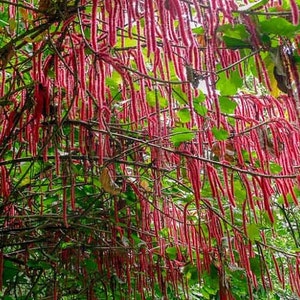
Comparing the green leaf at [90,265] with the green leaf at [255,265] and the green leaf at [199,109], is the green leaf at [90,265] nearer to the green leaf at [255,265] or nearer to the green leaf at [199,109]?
the green leaf at [255,265]

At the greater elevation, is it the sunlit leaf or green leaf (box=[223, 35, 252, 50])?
green leaf (box=[223, 35, 252, 50])

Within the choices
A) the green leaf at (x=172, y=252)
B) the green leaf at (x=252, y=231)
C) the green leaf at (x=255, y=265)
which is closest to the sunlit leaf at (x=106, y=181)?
the green leaf at (x=252, y=231)

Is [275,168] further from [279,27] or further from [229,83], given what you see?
[279,27]

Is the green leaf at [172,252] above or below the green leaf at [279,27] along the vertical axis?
below

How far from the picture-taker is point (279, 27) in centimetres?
101

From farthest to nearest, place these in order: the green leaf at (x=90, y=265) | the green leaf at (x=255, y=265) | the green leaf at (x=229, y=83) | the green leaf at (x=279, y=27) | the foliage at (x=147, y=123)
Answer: the green leaf at (x=90, y=265), the green leaf at (x=255, y=265), the green leaf at (x=229, y=83), the foliage at (x=147, y=123), the green leaf at (x=279, y=27)

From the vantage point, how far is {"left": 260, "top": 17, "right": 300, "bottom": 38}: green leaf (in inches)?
39.6

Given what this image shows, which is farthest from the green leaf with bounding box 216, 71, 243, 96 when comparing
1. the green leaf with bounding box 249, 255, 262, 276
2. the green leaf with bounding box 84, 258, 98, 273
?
the green leaf with bounding box 84, 258, 98, 273

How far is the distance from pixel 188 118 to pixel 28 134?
550mm

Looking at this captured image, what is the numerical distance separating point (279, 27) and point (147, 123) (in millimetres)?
955

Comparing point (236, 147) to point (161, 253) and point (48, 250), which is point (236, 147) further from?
point (48, 250)

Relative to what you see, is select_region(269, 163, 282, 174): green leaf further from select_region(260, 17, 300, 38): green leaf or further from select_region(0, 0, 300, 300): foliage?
select_region(260, 17, 300, 38): green leaf

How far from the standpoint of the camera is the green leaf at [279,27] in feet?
3.30

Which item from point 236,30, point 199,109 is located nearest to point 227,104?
point 199,109
